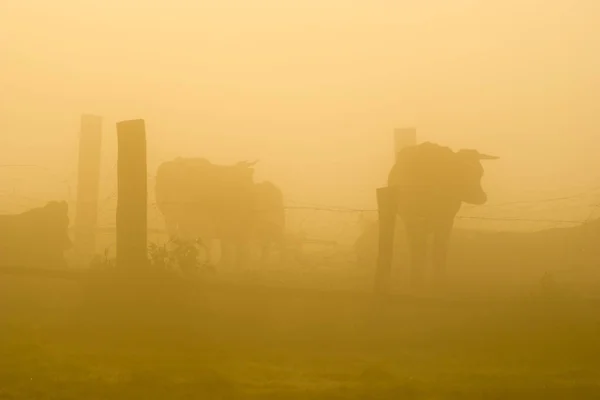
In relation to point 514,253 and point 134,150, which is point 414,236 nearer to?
point 514,253

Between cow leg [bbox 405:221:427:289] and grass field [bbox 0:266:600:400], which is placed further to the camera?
cow leg [bbox 405:221:427:289]

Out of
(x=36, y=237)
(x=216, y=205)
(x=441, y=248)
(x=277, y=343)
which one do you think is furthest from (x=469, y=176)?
(x=36, y=237)

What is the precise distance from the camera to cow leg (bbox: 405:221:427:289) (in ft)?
45.5

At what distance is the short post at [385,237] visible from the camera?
1049 cm

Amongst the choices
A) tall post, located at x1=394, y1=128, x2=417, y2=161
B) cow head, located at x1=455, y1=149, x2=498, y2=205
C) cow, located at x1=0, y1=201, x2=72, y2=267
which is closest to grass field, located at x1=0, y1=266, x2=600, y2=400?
cow, located at x1=0, y1=201, x2=72, y2=267

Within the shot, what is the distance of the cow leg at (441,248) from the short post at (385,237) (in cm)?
354

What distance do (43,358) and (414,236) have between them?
960 cm

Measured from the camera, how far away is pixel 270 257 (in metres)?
19.0

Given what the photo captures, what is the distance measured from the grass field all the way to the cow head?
4.89 metres

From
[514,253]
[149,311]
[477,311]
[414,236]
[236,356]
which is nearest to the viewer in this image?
[236,356]

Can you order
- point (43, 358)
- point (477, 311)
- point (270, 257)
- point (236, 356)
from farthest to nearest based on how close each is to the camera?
point (270, 257), point (477, 311), point (236, 356), point (43, 358)

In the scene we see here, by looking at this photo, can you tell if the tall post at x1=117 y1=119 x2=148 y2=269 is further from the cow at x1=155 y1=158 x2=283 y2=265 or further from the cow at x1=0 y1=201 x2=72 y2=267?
the cow at x1=155 y1=158 x2=283 y2=265

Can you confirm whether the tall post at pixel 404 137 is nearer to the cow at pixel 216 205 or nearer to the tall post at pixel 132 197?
the cow at pixel 216 205

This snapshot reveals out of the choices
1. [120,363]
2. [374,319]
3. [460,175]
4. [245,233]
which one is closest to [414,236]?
[460,175]
